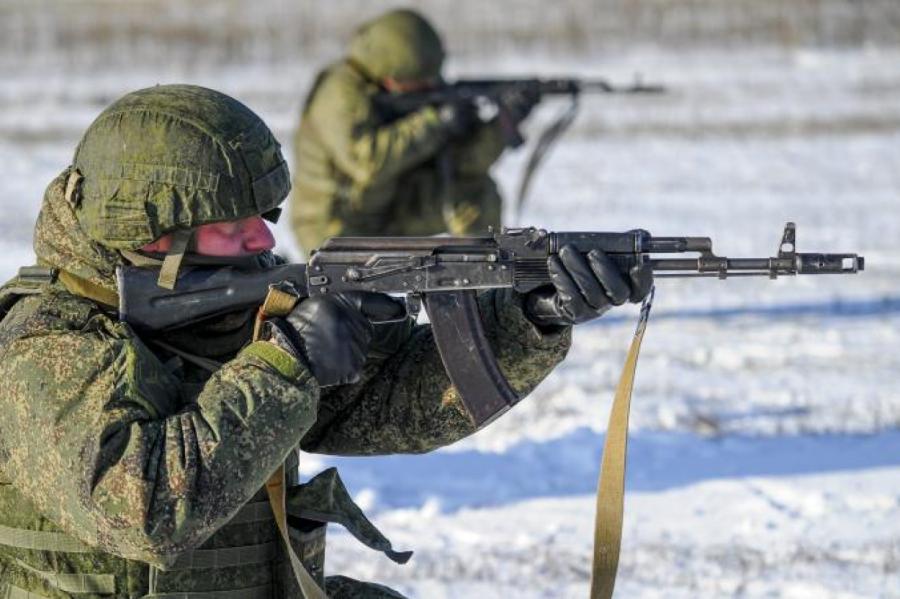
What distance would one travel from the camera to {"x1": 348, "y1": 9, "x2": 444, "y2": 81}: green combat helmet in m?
9.05

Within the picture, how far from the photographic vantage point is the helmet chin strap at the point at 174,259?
330 cm

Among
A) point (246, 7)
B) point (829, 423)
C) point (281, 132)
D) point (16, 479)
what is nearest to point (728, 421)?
point (829, 423)

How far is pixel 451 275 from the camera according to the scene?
11.3 ft

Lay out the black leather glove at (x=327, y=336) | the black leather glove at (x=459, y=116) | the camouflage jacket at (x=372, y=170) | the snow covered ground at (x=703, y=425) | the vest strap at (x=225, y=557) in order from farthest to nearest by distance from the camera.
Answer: the black leather glove at (x=459, y=116)
the camouflage jacket at (x=372, y=170)
the snow covered ground at (x=703, y=425)
the vest strap at (x=225, y=557)
the black leather glove at (x=327, y=336)

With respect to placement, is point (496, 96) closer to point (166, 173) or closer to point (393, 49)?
point (393, 49)

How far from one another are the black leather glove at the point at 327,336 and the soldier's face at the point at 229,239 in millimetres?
202

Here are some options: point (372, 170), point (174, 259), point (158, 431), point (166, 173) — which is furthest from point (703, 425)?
point (158, 431)

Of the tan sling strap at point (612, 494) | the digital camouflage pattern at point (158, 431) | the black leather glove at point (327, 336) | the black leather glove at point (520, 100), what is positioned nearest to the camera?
the digital camouflage pattern at point (158, 431)

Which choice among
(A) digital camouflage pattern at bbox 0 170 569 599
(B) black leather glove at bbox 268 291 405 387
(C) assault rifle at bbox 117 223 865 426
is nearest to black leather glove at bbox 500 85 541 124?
(A) digital camouflage pattern at bbox 0 170 569 599

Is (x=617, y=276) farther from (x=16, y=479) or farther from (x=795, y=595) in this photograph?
(x=795, y=595)

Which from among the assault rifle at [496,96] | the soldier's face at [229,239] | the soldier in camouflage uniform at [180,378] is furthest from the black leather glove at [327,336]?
the assault rifle at [496,96]

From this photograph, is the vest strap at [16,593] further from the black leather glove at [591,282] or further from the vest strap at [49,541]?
the black leather glove at [591,282]

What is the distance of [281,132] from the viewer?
59.2ft

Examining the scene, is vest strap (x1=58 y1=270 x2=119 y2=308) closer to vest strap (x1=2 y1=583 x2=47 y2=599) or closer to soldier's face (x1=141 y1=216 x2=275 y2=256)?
soldier's face (x1=141 y1=216 x2=275 y2=256)
